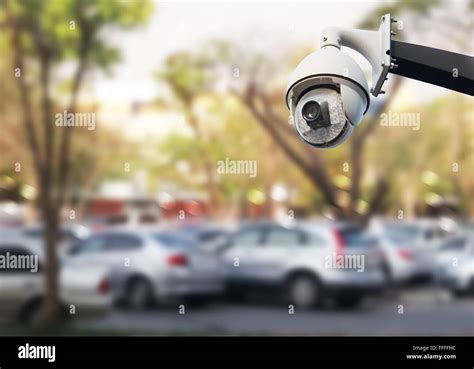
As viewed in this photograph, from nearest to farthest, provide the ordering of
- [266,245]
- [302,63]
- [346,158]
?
[302,63], [266,245], [346,158]

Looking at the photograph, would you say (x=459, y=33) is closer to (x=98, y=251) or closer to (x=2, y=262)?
(x=98, y=251)

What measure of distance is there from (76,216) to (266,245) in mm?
1625

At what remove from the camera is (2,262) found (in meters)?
5.98

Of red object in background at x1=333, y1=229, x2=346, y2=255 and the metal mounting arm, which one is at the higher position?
red object in background at x1=333, y1=229, x2=346, y2=255

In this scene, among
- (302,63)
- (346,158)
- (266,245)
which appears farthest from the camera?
(346,158)

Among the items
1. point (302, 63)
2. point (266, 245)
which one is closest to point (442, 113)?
point (266, 245)

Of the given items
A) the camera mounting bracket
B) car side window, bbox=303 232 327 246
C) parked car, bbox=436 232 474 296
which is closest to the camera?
the camera mounting bracket

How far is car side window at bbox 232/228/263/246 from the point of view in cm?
598

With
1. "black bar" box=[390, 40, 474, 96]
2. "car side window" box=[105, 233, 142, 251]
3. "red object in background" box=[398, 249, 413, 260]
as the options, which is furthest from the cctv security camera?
"red object in background" box=[398, 249, 413, 260]

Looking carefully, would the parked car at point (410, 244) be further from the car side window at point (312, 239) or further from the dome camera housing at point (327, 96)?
the dome camera housing at point (327, 96)

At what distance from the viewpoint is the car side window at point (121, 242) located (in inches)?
233

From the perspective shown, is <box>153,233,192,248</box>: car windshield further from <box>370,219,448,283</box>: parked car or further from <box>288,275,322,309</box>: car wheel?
<box>370,219,448,283</box>: parked car

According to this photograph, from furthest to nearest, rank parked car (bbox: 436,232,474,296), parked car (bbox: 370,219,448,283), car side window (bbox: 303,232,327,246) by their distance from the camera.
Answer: parked car (bbox: 436,232,474,296) → parked car (bbox: 370,219,448,283) → car side window (bbox: 303,232,327,246)
